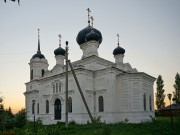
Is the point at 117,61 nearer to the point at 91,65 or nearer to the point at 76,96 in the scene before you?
the point at 91,65

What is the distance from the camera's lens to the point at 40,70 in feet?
111

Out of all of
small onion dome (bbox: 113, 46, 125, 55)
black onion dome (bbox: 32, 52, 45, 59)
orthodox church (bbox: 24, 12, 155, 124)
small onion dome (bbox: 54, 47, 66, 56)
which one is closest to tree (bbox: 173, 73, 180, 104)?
orthodox church (bbox: 24, 12, 155, 124)

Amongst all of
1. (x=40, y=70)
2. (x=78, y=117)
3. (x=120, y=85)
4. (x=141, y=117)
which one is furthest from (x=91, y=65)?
(x=40, y=70)

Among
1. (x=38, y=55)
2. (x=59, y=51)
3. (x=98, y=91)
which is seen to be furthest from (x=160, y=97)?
(x=38, y=55)

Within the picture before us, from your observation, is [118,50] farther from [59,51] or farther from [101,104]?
[101,104]

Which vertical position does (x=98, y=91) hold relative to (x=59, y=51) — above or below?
below

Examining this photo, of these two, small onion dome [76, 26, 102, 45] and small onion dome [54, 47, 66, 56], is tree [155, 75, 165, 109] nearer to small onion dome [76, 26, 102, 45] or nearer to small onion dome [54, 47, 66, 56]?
small onion dome [76, 26, 102, 45]

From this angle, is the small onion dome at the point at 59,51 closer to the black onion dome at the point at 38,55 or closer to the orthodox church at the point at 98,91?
the orthodox church at the point at 98,91

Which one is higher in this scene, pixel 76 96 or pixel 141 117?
pixel 76 96

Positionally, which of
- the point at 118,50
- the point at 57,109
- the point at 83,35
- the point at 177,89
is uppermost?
the point at 83,35

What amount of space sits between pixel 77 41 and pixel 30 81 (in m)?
10.6

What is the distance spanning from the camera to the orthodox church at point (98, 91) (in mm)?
23109

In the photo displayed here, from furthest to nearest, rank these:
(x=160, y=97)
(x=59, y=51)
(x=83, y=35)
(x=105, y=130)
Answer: (x=160, y=97) < (x=59, y=51) < (x=83, y=35) < (x=105, y=130)

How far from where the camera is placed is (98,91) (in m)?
24.3
